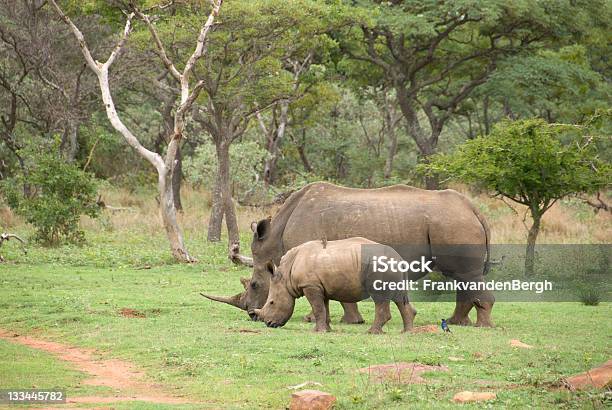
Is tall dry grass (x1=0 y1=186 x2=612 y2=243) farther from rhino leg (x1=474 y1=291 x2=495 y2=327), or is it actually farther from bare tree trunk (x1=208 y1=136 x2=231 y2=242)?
rhino leg (x1=474 y1=291 x2=495 y2=327)

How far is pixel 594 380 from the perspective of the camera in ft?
30.3

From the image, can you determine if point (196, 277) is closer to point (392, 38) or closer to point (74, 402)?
point (74, 402)

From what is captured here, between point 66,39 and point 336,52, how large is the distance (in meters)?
7.88

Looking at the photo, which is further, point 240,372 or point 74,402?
point 240,372

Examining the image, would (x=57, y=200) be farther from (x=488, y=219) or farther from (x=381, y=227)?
(x=381, y=227)

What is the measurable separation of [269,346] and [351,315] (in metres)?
3.01

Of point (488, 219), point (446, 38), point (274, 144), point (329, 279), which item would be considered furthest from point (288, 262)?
point (274, 144)

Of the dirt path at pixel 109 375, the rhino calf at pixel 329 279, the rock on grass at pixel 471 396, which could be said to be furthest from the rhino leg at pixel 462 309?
the rock on grass at pixel 471 396

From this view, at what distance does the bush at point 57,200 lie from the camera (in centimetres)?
2475

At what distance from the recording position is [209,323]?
14.6 metres

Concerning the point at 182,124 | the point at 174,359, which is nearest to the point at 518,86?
the point at 182,124

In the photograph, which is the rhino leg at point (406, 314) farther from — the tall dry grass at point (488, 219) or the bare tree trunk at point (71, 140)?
the bare tree trunk at point (71, 140)

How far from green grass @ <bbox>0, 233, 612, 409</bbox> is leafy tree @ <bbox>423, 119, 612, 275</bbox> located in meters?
3.84

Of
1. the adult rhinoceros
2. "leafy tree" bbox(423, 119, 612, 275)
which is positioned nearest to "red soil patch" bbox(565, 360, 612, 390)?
the adult rhinoceros
